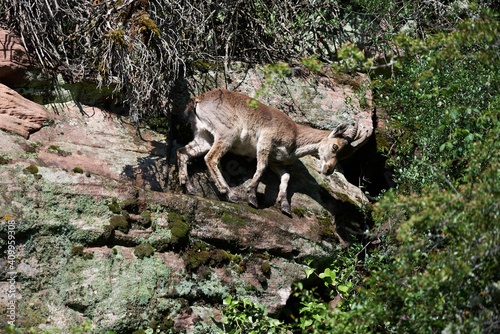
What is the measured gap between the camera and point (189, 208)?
8.07 m

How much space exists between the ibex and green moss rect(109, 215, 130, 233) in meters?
1.33

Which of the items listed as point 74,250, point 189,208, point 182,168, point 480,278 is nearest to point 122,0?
point 182,168

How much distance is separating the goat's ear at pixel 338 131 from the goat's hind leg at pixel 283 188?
966mm

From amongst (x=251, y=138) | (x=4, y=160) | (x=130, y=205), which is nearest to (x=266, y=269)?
(x=130, y=205)

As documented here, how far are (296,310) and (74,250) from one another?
2.81 meters

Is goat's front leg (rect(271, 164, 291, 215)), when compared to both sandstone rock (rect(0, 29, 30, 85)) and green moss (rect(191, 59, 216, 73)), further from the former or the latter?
sandstone rock (rect(0, 29, 30, 85))

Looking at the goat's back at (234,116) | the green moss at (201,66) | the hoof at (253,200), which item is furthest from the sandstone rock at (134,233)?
the green moss at (201,66)

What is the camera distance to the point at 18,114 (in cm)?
834

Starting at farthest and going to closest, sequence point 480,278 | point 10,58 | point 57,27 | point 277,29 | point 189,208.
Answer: point 277,29 < point 57,27 < point 10,58 < point 189,208 < point 480,278

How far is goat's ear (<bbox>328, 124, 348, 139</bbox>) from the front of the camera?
9914 millimetres

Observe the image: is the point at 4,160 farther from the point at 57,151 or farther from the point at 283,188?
the point at 283,188

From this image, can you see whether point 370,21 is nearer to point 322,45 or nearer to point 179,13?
point 322,45

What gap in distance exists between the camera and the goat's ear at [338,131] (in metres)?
9.91

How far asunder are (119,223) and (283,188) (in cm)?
256
